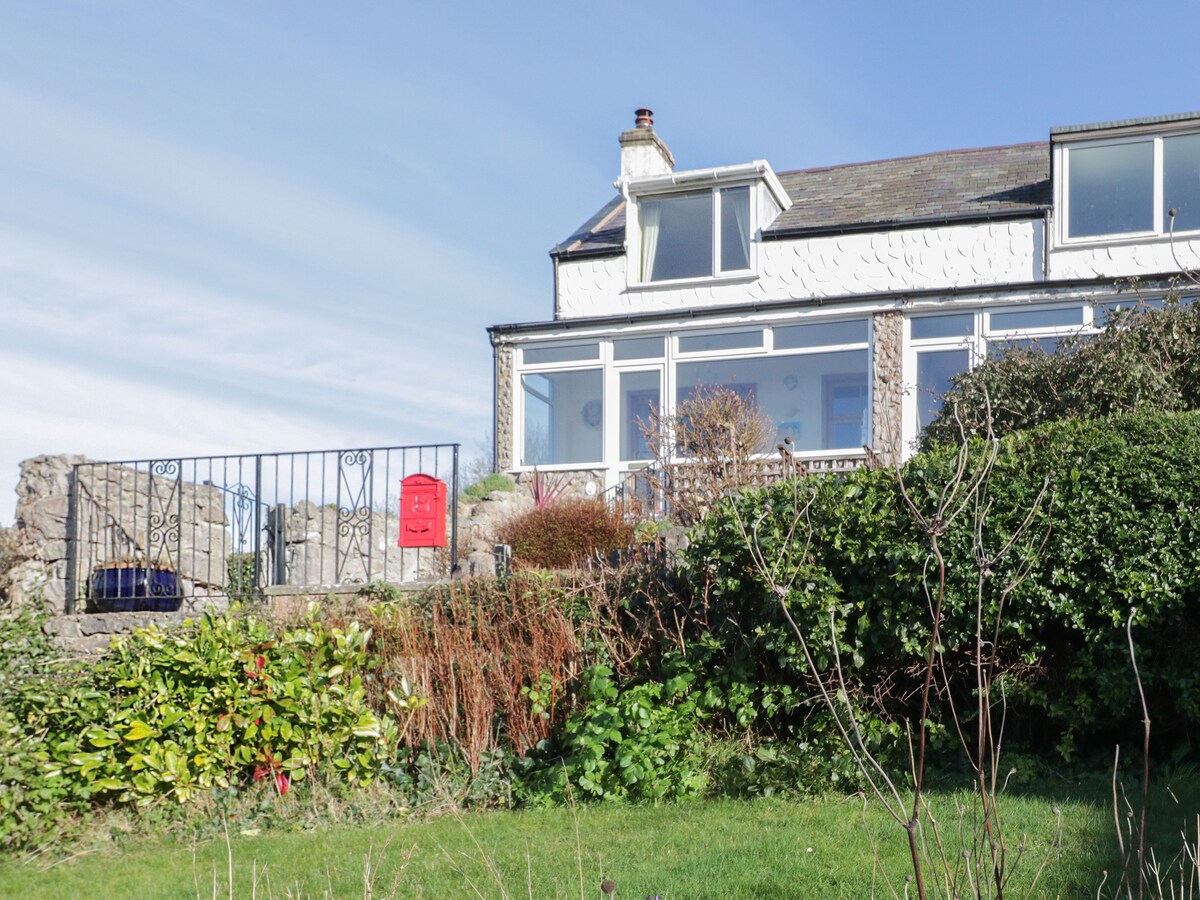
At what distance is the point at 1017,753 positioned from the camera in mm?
6746

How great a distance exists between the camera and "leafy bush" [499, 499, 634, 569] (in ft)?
35.8

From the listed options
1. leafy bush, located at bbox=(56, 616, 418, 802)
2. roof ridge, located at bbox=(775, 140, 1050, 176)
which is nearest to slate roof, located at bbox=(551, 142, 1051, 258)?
roof ridge, located at bbox=(775, 140, 1050, 176)

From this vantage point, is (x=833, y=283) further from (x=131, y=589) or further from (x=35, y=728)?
(x=35, y=728)

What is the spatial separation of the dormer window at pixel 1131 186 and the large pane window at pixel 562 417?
7.01 m

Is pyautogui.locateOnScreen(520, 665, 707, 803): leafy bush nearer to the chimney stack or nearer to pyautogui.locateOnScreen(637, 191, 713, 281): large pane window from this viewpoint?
pyautogui.locateOnScreen(637, 191, 713, 281): large pane window

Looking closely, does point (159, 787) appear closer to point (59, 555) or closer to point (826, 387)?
point (59, 555)

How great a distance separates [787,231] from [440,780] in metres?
11.7

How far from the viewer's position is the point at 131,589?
11734 millimetres

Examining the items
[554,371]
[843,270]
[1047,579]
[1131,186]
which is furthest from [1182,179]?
[1047,579]

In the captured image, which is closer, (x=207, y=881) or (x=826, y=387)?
(x=207, y=881)

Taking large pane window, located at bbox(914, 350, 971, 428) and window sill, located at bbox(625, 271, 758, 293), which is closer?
large pane window, located at bbox(914, 350, 971, 428)

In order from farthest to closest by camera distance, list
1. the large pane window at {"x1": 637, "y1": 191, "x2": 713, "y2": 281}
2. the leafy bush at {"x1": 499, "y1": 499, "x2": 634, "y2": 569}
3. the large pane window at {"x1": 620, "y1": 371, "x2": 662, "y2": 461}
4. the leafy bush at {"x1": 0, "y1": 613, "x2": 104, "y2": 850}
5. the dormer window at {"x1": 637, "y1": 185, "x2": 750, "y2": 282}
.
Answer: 1. the large pane window at {"x1": 637, "y1": 191, "x2": 713, "y2": 281}
2. the dormer window at {"x1": 637, "y1": 185, "x2": 750, "y2": 282}
3. the large pane window at {"x1": 620, "y1": 371, "x2": 662, "y2": 461}
4. the leafy bush at {"x1": 499, "y1": 499, "x2": 634, "y2": 569}
5. the leafy bush at {"x1": 0, "y1": 613, "x2": 104, "y2": 850}

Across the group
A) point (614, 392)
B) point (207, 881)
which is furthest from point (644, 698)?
point (614, 392)

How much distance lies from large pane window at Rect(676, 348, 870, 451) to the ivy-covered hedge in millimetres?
9217
